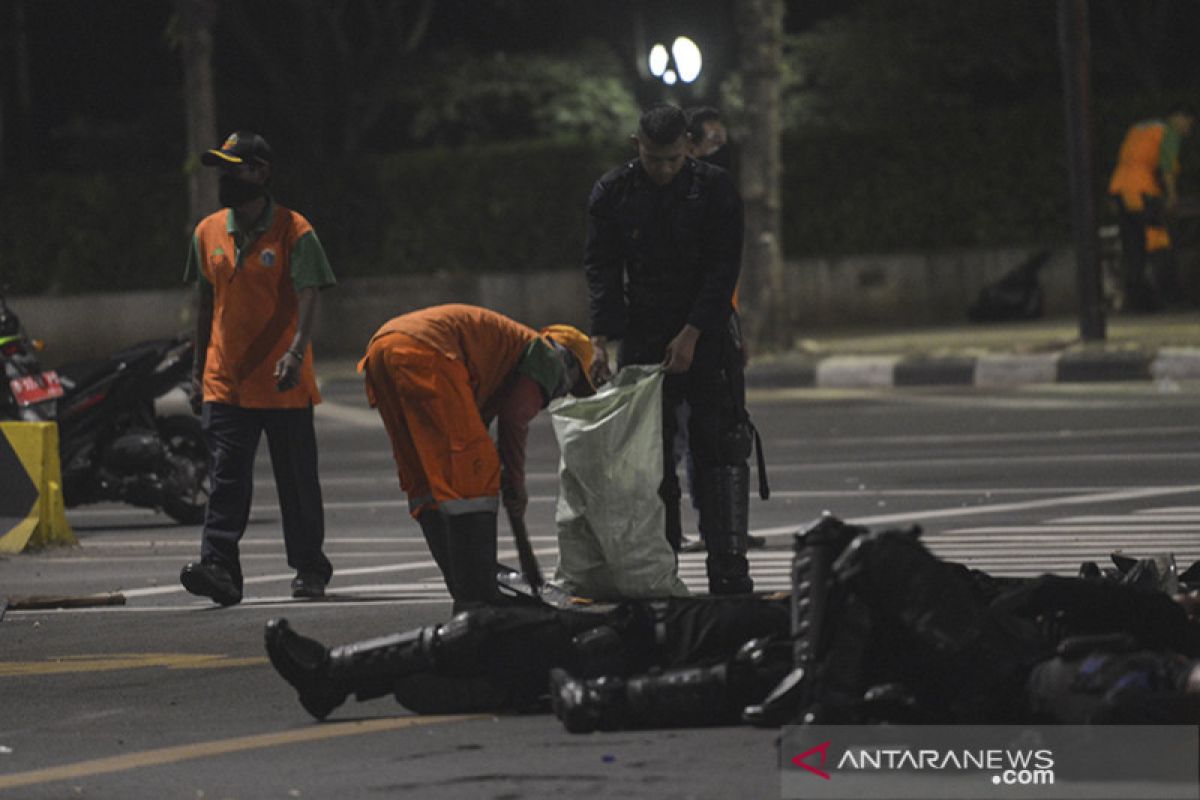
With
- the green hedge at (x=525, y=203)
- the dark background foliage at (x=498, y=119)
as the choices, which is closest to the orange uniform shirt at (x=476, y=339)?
the dark background foliage at (x=498, y=119)

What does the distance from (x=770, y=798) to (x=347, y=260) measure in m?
24.1

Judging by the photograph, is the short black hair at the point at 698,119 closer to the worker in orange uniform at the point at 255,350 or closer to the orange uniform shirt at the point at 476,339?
the worker in orange uniform at the point at 255,350

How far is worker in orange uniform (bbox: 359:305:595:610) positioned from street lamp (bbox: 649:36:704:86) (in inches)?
443

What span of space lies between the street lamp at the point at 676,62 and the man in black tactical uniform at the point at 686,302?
1058 cm

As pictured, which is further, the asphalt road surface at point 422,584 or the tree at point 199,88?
the tree at point 199,88

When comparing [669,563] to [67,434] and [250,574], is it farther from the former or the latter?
[67,434]

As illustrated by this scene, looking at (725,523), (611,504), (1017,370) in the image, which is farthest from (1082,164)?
(611,504)

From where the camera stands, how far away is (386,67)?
3281 cm

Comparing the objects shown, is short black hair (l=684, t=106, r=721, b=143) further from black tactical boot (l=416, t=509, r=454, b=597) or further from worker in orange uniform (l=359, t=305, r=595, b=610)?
black tactical boot (l=416, t=509, r=454, b=597)

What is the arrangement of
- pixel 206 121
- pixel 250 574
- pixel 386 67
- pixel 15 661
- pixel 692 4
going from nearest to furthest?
pixel 15 661, pixel 250 574, pixel 692 4, pixel 206 121, pixel 386 67

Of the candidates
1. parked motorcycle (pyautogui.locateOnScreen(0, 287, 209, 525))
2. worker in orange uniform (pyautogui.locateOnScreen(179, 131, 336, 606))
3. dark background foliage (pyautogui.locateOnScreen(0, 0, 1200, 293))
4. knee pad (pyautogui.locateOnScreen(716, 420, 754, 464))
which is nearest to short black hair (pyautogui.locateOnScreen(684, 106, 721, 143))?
worker in orange uniform (pyautogui.locateOnScreen(179, 131, 336, 606))

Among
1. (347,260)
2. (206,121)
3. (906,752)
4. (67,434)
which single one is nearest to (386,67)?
(347,260)

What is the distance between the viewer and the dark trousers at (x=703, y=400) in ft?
30.3

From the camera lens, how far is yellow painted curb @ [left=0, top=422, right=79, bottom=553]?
39.4 ft
